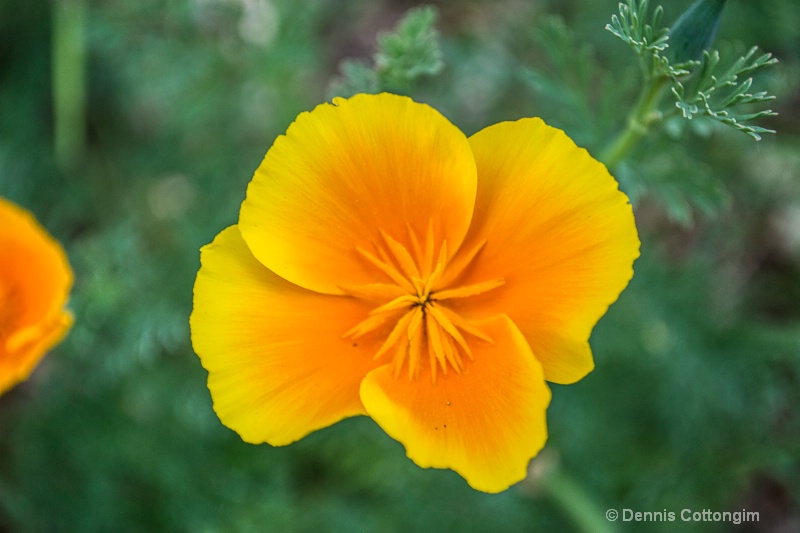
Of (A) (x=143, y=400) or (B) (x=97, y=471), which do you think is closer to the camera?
(B) (x=97, y=471)

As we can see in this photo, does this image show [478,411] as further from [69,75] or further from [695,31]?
[69,75]

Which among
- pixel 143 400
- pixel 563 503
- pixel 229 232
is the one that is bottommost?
pixel 143 400

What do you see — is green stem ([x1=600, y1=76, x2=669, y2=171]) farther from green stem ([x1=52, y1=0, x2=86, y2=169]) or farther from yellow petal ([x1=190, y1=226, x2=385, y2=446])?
green stem ([x1=52, y1=0, x2=86, y2=169])

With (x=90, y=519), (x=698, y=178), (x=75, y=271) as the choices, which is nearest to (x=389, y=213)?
(x=698, y=178)

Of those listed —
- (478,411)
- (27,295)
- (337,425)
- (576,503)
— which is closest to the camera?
(478,411)

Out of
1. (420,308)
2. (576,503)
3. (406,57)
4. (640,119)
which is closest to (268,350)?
(420,308)

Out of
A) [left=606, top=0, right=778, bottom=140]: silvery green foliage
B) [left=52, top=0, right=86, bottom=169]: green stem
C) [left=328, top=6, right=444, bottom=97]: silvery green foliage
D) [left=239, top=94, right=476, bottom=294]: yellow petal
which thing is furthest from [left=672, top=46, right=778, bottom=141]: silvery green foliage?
[left=52, top=0, right=86, bottom=169]: green stem

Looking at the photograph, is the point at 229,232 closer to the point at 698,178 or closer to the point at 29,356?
the point at 29,356
